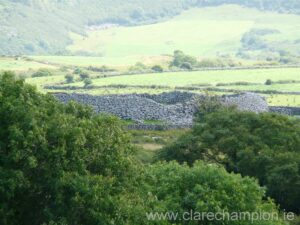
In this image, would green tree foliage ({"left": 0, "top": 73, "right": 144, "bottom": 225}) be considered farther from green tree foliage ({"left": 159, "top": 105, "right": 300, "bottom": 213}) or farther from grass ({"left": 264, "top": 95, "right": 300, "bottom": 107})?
grass ({"left": 264, "top": 95, "right": 300, "bottom": 107})

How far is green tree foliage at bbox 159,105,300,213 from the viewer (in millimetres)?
49969

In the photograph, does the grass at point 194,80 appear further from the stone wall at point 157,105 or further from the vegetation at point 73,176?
the vegetation at point 73,176

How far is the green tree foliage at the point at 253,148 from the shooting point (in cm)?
4997

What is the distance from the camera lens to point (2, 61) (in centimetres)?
17688

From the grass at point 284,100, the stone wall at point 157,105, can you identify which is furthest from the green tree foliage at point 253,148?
the grass at point 284,100

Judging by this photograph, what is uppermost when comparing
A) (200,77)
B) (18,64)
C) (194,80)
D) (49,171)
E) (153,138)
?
(49,171)

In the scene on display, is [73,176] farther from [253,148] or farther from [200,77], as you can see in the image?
[200,77]

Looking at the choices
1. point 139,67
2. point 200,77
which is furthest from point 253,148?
point 139,67

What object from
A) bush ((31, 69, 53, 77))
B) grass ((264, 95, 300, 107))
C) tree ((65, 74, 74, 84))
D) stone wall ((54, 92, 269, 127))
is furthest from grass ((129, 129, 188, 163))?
bush ((31, 69, 53, 77))

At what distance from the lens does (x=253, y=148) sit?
5581 centimetres

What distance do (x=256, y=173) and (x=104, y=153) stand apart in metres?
22.9

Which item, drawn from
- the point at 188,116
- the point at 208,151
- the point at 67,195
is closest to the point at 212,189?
the point at 67,195

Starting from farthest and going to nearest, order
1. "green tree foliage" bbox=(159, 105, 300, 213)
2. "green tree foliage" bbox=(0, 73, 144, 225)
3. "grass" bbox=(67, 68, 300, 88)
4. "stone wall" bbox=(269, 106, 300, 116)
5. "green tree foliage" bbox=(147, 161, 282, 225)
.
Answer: "grass" bbox=(67, 68, 300, 88), "stone wall" bbox=(269, 106, 300, 116), "green tree foliage" bbox=(159, 105, 300, 213), "green tree foliage" bbox=(147, 161, 282, 225), "green tree foliage" bbox=(0, 73, 144, 225)

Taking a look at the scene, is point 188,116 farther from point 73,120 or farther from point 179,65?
point 179,65
